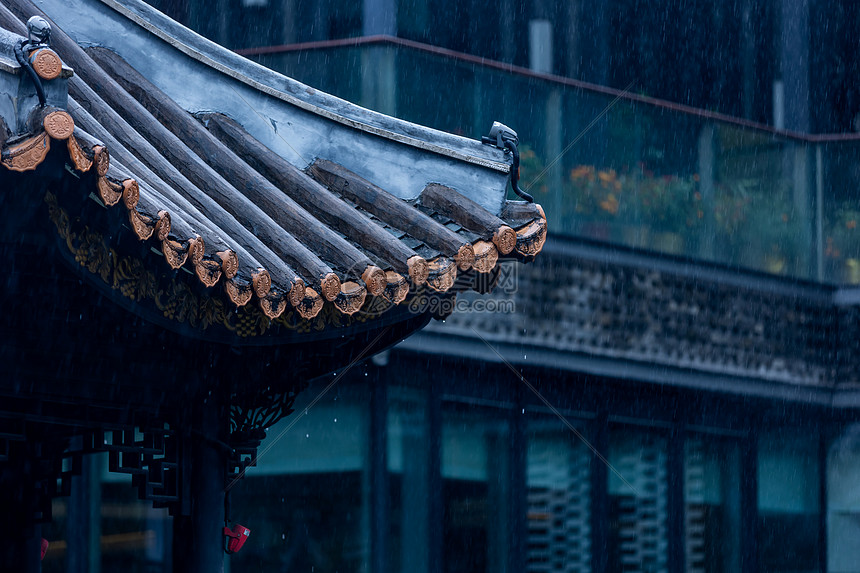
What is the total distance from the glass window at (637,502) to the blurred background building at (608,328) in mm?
29

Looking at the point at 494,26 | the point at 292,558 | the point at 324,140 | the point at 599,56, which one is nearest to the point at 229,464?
the point at 324,140

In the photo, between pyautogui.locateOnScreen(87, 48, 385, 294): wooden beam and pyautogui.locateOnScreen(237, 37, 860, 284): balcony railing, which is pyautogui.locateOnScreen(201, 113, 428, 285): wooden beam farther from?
pyautogui.locateOnScreen(237, 37, 860, 284): balcony railing

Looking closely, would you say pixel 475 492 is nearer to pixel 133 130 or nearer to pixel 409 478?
pixel 409 478

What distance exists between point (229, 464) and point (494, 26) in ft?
22.8

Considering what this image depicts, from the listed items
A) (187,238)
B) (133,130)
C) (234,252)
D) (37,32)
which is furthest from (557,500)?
(37,32)

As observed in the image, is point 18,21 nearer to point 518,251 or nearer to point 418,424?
point 518,251

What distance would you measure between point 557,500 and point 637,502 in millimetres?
1071

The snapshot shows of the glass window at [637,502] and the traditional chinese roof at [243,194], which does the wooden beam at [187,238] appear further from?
the glass window at [637,502]

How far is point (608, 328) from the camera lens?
11875mm

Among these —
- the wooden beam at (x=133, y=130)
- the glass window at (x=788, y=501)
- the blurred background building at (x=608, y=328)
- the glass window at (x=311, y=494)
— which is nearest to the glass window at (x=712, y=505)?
the blurred background building at (x=608, y=328)

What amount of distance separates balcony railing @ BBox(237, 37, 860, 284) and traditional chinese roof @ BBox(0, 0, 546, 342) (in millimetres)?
4386

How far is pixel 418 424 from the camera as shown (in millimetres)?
10977

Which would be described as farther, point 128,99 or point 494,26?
point 494,26

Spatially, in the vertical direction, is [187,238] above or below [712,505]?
above
